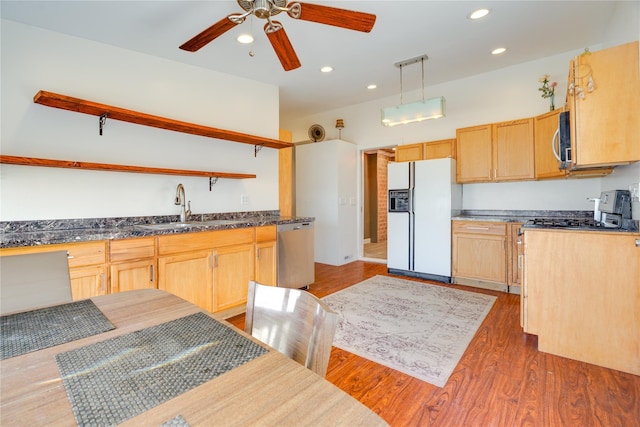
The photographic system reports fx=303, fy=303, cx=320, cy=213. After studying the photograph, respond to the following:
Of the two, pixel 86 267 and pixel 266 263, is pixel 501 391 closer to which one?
pixel 266 263

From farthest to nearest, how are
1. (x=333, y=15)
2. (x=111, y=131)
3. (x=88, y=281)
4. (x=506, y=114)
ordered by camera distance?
(x=506, y=114)
(x=111, y=131)
(x=88, y=281)
(x=333, y=15)

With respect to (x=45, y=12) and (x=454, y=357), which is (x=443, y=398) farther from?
(x=45, y=12)

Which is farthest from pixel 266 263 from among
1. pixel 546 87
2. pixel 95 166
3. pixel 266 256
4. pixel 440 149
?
pixel 546 87

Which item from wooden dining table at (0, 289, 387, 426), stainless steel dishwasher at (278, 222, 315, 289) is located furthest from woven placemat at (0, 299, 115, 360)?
stainless steel dishwasher at (278, 222, 315, 289)

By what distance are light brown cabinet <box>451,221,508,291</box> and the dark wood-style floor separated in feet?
4.57

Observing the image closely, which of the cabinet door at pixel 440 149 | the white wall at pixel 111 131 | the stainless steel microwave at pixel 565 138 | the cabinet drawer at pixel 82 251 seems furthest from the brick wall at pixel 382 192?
the cabinet drawer at pixel 82 251

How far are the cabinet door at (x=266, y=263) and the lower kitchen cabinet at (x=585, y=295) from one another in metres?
2.29

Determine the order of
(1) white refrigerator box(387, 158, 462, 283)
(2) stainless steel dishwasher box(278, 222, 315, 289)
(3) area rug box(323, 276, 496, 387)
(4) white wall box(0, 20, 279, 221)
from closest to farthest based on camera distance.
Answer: (3) area rug box(323, 276, 496, 387), (4) white wall box(0, 20, 279, 221), (2) stainless steel dishwasher box(278, 222, 315, 289), (1) white refrigerator box(387, 158, 462, 283)

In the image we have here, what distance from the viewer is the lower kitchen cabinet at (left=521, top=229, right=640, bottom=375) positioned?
1.91 metres

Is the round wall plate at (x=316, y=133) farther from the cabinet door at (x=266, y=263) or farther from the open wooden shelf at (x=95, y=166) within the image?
the cabinet door at (x=266, y=263)

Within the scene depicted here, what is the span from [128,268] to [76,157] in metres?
1.19

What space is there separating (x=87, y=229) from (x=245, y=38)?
219 centimetres

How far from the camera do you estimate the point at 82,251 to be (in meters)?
2.06

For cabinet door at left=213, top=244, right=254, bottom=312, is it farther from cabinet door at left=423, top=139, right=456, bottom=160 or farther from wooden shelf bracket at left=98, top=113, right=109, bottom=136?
cabinet door at left=423, top=139, right=456, bottom=160
